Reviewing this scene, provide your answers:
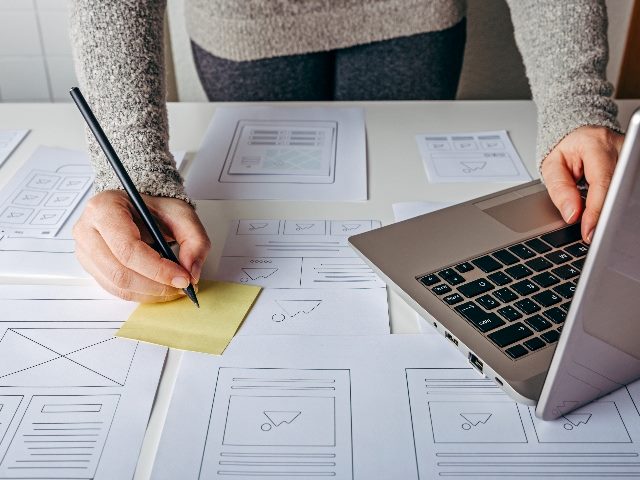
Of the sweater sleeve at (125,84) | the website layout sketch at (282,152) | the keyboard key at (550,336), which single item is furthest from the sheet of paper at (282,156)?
the keyboard key at (550,336)

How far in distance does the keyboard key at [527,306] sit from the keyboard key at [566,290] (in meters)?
0.03

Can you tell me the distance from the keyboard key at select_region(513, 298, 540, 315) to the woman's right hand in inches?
10.5

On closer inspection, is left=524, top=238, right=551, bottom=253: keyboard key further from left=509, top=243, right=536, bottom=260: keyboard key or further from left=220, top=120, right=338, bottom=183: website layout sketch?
left=220, top=120, right=338, bottom=183: website layout sketch

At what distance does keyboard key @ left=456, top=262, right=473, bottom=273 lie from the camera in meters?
0.58

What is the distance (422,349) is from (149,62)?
0.43 meters

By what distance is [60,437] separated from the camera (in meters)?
0.48

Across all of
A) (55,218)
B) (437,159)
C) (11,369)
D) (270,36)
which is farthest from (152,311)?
(270,36)

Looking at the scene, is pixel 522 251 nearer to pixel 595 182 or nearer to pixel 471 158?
pixel 595 182

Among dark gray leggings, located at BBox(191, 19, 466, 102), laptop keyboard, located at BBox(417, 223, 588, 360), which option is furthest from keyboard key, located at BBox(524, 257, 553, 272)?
dark gray leggings, located at BBox(191, 19, 466, 102)

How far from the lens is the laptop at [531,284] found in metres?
0.38

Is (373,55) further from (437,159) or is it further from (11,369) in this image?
(11,369)

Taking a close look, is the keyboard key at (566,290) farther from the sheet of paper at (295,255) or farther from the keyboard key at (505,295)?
the sheet of paper at (295,255)

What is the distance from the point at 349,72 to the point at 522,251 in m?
0.55

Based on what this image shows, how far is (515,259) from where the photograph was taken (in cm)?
59
